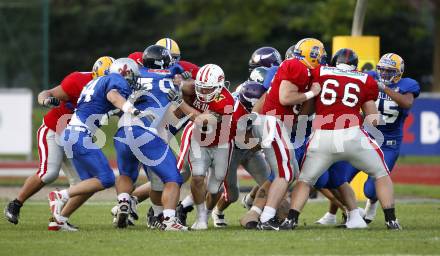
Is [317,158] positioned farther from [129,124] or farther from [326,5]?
[326,5]

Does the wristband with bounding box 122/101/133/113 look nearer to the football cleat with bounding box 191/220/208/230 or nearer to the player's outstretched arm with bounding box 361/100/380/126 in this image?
the football cleat with bounding box 191/220/208/230

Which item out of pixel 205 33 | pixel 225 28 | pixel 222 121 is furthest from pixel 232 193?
pixel 205 33

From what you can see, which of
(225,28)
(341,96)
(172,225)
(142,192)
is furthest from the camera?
(225,28)

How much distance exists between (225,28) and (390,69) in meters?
20.8

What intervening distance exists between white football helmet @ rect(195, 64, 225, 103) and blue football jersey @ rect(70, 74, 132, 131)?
26.0 inches

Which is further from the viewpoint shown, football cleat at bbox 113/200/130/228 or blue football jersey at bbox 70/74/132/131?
football cleat at bbox 113/200/130/228

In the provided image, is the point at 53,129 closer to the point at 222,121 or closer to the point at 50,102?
the point at 50,102

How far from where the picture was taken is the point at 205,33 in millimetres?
33000

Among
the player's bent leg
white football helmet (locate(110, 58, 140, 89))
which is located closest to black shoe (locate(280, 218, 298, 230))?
the player's bent leg

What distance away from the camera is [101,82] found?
9641 millimetres

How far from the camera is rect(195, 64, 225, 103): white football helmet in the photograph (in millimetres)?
9758

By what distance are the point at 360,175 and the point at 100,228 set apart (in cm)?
516

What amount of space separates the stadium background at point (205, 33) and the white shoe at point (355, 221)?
29.8ft

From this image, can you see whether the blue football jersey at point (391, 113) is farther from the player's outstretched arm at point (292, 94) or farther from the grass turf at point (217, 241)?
the player's outstretched arm at point (292, 94)
